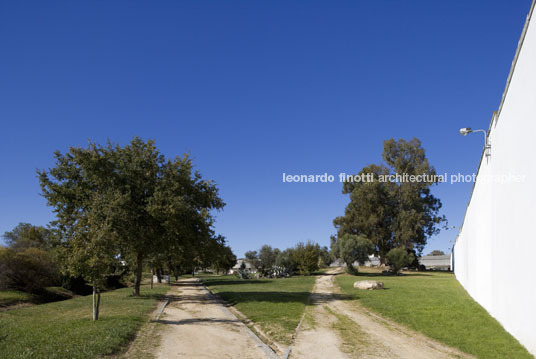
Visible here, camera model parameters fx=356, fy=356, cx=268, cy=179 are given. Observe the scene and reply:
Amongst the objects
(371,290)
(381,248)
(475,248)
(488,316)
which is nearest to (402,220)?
(381,248)

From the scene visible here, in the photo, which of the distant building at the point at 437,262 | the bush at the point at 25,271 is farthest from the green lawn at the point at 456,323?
the distant building at the point at 437,262

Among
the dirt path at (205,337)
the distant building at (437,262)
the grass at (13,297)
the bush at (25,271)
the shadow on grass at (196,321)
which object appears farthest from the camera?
the distant building at (437,262)

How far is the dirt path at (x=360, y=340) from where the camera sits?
8000 millimetres

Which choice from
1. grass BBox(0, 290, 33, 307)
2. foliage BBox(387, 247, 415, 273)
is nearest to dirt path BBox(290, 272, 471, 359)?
grass BBox(0, 290, 33, 307)

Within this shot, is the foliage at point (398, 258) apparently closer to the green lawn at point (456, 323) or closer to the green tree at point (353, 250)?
the green tree at point (353, 250)

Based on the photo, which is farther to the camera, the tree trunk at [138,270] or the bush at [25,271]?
the bush at [25,271]

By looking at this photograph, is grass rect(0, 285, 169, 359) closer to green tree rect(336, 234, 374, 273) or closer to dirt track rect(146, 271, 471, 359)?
dirt track rect(146, 271, 471, 359)

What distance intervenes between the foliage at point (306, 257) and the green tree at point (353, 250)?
14.7 feet

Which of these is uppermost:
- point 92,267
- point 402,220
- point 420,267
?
point 402,220

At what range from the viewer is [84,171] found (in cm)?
1866

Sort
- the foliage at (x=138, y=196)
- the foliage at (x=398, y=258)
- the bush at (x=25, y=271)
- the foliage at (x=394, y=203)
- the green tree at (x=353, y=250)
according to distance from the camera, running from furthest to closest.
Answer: the foliage at (x=394, y=203)
the green tree at (x=353, y=250)
the foliage at (x=398, y=258)
the bush at (x=25, y=271)
the foliage at (x=138, y=196)

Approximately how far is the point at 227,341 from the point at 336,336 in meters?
3.01

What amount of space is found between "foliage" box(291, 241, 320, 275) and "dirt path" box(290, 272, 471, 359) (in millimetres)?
34540

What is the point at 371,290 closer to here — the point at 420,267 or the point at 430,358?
the point at 430,358
